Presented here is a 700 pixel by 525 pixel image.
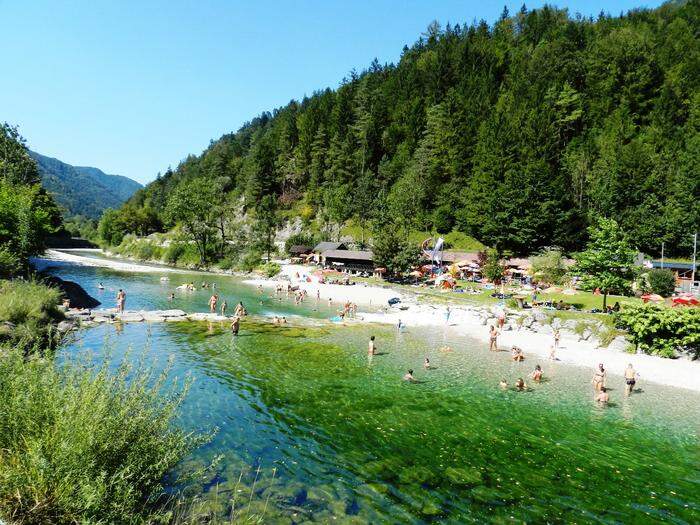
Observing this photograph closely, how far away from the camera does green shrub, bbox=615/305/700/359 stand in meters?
29.7

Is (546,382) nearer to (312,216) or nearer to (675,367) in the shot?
(675,367)

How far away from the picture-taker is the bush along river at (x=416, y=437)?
12.0 meters

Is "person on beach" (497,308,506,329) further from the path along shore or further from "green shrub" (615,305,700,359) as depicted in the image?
"green shrub" (615,305,700,359)

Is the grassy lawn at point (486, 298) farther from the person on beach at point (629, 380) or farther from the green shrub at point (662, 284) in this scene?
the person on beach at point (629, 380)

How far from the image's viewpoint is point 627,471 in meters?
14.9

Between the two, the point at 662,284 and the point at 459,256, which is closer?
the point at 662,284

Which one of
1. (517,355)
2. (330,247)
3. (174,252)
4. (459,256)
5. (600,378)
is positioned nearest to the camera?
(600,378)

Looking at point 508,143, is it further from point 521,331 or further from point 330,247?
point 521,331

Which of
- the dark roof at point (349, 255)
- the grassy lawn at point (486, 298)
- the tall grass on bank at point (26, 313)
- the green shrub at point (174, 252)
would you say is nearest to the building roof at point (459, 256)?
the grassy lawn at point (486, 298)

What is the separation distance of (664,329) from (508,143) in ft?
229

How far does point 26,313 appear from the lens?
23859 mm

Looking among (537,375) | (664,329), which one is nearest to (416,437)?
(537,375)

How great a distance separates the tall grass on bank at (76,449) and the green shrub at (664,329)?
34857mm

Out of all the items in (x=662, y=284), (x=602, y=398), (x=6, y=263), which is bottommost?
(x=602, y=398)
